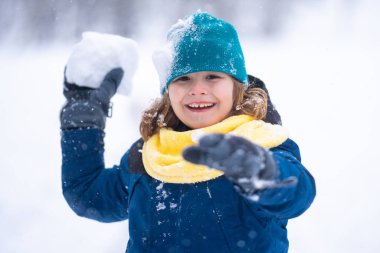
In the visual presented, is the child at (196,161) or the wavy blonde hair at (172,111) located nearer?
the child at (196,161)

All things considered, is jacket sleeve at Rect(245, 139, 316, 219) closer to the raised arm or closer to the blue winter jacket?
the blue winter jacket

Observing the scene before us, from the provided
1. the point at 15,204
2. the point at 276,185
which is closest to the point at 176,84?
the point at 276,185

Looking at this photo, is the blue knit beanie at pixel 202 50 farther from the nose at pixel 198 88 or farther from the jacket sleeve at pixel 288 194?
the jacket sleeve at pixel 288 194

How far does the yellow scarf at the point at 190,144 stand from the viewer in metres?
1.23

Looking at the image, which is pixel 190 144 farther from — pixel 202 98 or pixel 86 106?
pixel 86 106

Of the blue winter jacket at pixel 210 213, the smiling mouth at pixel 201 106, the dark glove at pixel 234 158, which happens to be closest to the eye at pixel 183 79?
the smiling mouth at pixel 201 106

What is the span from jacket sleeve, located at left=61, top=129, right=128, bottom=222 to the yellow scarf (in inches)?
9.4

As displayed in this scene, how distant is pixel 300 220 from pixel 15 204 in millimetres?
2641

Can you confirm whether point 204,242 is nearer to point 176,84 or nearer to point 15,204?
point 176,84

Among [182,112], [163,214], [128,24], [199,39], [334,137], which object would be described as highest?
[128,24]

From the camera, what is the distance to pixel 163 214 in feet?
4.27

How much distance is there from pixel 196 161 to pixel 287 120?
419cm

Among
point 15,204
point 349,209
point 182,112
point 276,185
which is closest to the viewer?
point 276,185

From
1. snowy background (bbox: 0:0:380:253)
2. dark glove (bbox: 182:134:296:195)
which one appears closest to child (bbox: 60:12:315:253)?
dark glove (bbox: 182:134:296:195)
